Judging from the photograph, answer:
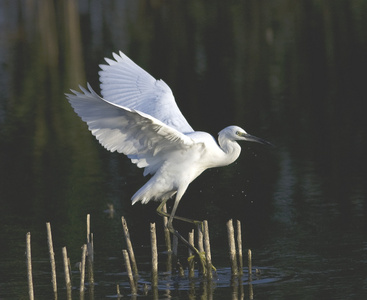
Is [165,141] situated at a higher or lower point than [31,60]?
lower

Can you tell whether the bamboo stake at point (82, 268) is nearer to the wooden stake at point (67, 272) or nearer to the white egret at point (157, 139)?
the wooden stake at point (67, 272)

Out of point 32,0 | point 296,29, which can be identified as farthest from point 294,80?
point 32,0

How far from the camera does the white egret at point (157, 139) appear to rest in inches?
301

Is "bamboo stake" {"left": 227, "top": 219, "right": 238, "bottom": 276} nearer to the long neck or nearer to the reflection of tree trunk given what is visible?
the long neck

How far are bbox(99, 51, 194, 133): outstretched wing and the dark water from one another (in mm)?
1333

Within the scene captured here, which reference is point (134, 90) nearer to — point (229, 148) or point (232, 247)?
point (229, 148)

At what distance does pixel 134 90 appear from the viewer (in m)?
9.66

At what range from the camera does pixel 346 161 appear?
12039 millimetres

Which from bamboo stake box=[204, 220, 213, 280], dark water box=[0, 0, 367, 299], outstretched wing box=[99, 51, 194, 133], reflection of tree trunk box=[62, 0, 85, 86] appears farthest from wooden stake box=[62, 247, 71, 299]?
reflection of tree trunk box=[62, 0, 85, 86]

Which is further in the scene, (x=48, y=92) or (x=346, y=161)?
(x=48, y=92)

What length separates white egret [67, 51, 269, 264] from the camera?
7.66 m

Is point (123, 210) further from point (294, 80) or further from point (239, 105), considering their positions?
point (294, 80)

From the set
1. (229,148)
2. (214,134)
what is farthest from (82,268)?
(214,134)

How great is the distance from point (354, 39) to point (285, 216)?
1238 centimetres
